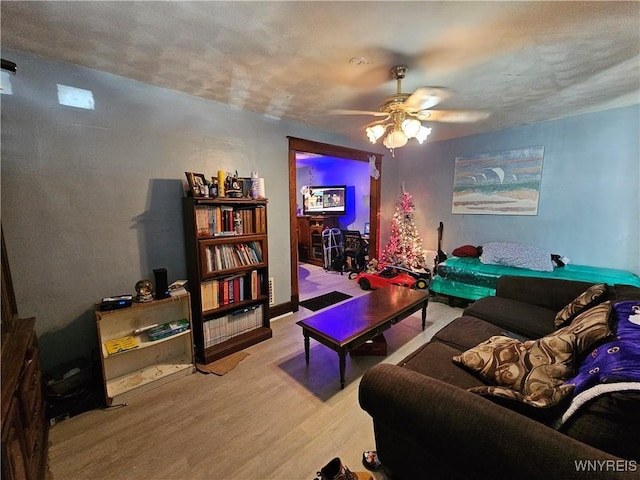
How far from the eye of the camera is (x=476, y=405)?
97cm

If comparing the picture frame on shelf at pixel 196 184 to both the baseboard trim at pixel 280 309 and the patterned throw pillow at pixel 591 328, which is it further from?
the patterned throw pillow at pixel 591 328

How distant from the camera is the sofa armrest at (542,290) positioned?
2.26 m

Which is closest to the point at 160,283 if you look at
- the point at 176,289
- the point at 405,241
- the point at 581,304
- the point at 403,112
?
the point at 176,289

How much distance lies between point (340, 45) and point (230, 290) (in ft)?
7.37

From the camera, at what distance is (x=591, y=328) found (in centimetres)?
129

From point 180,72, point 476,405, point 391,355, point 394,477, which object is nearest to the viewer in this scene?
point 476,405

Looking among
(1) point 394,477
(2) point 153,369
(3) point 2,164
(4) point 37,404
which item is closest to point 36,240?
(3) point 2,164

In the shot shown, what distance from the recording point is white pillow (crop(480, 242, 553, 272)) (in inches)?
133

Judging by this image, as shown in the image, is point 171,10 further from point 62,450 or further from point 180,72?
point 62,450

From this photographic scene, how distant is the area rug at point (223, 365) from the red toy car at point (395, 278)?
8.10 ft

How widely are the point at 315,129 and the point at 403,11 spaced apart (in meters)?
2.32

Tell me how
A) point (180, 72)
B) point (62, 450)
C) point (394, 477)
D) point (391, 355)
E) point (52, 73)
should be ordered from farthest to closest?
point (391, 355) → point (180, 72) → point (52, 73) → point (62, 450) → point (394, 477)

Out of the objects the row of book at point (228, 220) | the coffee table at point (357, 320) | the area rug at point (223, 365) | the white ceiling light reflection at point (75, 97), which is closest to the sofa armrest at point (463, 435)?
the coffee table at point (357, 320)

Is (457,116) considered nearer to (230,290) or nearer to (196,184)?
(196,184)
